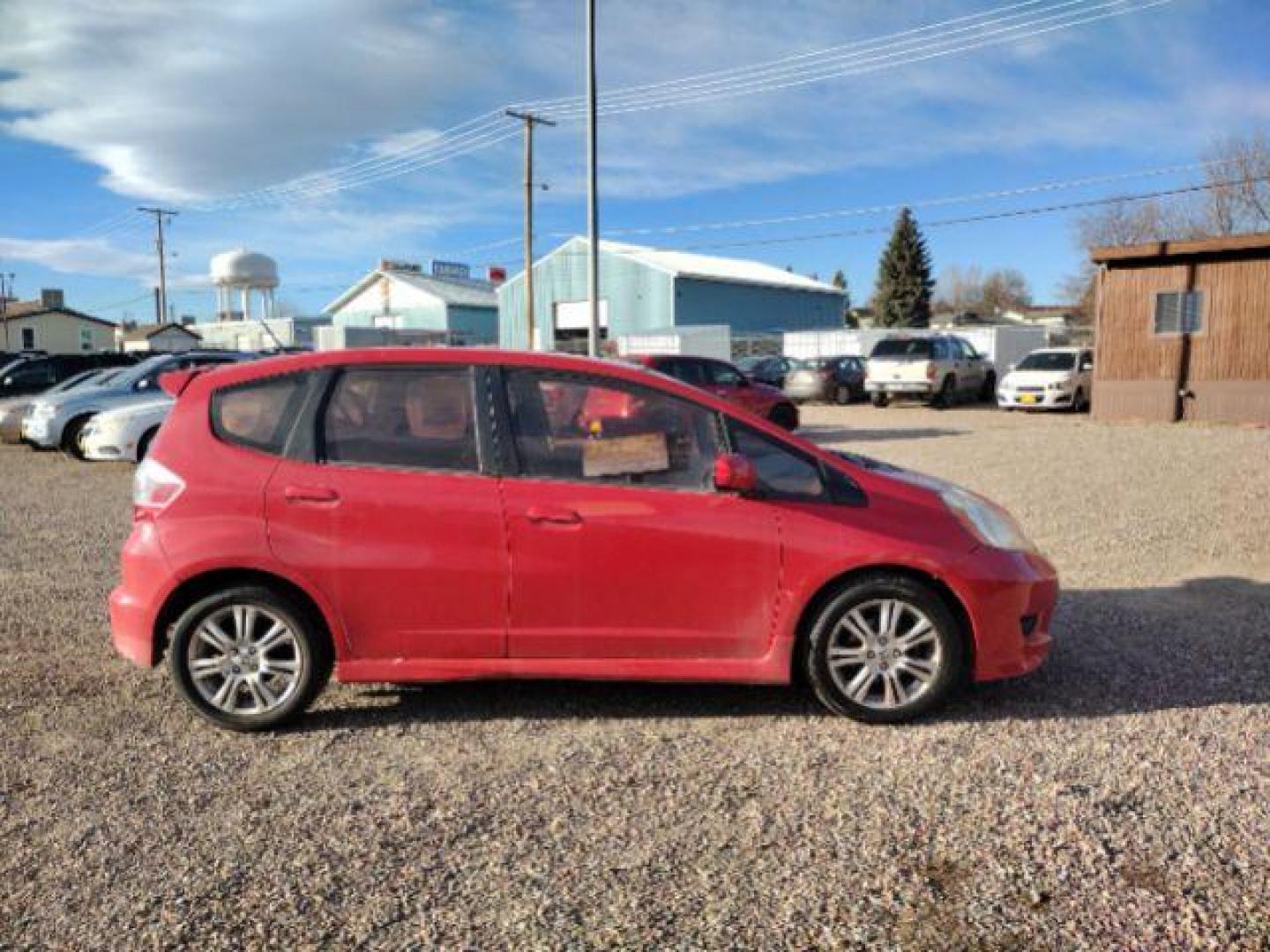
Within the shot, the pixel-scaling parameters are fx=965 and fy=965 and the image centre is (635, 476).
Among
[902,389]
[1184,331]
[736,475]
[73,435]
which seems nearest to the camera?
[736,475]

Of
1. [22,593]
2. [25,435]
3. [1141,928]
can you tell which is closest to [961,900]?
[1141,928]

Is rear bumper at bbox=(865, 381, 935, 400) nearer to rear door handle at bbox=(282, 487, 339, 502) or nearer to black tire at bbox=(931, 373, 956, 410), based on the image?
black tire at bbox=(931, 373, 956, 410)

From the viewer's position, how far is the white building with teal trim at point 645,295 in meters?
49.4

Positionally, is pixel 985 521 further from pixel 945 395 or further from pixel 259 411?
pixel 945 395

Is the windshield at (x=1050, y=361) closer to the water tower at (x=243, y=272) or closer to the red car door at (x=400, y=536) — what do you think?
the red car door at (x=400, y=536)

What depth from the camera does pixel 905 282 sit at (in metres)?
66.4

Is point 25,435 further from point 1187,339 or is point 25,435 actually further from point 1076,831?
point 1187,339

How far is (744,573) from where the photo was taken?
412 cm

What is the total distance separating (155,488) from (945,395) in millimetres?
23643

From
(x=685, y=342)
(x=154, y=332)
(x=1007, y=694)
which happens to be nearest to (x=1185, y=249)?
(x=1007, y=694)

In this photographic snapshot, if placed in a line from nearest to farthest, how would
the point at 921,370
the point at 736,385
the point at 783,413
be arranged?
the point at 736,385
the point at 783,413
the point at 921,370

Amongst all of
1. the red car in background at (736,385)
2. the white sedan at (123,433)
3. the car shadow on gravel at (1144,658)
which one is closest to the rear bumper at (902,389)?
the red car in background at (736,385)

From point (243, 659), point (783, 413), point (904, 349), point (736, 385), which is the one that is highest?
point (904, 349)

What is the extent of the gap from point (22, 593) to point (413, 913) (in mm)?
5241
